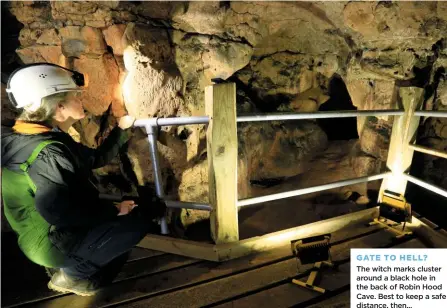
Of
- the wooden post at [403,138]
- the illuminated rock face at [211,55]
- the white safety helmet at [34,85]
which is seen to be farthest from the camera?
the illuminated rock face at [211,55]

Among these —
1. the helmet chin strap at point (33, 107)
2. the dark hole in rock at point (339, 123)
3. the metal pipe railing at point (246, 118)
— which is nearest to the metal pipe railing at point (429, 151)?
the metal pipe railing at point (246, 118)

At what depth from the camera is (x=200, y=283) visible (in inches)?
80.7

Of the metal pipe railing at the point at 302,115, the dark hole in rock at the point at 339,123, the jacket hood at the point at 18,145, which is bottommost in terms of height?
the dark hole in rock at the point at 339,123

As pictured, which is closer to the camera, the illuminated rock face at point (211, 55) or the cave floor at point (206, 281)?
the cave floor at point (206, 281)

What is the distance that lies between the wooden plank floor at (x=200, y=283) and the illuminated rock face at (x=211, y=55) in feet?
10.3

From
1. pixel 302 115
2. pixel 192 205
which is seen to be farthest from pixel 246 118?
pixel 192 205

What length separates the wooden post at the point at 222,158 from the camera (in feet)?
6.65

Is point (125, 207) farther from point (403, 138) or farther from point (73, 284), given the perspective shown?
point (403, 138)

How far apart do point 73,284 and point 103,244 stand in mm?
367

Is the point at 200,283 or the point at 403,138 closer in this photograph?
the point at 200,283

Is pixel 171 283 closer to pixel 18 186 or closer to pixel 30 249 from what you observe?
pixel 30 249

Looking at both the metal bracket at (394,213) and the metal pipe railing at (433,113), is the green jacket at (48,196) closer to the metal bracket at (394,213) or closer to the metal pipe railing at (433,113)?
the metal bracket at (394,213)

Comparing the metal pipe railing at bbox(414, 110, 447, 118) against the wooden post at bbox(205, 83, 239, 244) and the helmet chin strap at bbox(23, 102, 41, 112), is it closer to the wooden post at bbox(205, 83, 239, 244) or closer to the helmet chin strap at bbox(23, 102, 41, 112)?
the wooden post at bbox(205, 83, 239, 244)

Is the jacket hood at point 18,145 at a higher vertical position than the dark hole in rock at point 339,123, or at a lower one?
higher
